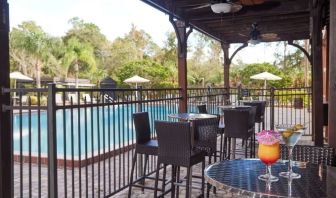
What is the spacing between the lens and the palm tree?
26.3m

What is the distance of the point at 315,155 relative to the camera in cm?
222

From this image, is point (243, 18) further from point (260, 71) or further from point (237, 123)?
point (260, 71)

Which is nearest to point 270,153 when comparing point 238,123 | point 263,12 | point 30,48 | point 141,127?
point 141,127

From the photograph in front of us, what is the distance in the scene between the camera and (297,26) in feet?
25.7

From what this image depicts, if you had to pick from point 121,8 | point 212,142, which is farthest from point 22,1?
point 212,142

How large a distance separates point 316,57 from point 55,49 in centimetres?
2352

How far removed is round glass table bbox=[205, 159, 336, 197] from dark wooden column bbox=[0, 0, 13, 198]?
5.24ft

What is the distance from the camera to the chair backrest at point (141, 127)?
11.9 ft

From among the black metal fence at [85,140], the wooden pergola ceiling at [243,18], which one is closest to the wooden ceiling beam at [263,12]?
the wooden pergola ceiling at [243,18]

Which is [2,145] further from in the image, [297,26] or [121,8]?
[121,8]

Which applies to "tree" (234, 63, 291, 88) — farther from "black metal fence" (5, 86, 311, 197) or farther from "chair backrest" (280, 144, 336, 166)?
"chair backrest" (280, 144, 336, 166)

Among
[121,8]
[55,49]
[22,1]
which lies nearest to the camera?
[55,49]

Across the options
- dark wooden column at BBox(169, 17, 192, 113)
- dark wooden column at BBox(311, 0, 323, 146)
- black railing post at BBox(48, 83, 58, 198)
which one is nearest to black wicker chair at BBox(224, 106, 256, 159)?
dark wooden column at BBox(311, 0, 323, 146)

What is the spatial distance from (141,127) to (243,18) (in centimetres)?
390
